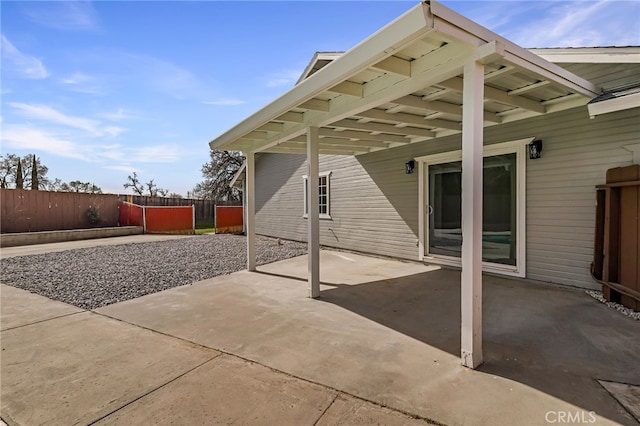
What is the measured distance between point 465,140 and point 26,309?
231 inches

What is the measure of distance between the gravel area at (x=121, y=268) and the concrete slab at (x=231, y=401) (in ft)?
9.72

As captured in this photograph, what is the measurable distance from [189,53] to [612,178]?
809cm

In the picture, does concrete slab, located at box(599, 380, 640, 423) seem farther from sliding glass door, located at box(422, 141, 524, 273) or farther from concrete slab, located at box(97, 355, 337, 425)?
sliding glass door, located at box(422, 141, 524, 273)

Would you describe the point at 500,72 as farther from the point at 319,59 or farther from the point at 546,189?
the point at 319,59

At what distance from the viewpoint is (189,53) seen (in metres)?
6.83

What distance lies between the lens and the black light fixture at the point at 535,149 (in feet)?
15.9

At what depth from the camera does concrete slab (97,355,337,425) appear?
1.91m

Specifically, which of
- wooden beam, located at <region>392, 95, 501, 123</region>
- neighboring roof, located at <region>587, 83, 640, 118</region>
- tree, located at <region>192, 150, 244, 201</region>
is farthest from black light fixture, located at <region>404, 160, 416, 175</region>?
tree, located at <region>192, 150, 244, 201</region>

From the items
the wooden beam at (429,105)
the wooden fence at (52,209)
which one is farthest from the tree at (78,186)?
the wooden beam at (429,105)

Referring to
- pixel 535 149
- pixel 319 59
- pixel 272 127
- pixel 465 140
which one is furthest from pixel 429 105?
pixel 319 59

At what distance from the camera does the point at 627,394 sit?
6.75 ft

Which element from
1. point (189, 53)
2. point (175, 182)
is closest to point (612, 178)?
point (189, 53)

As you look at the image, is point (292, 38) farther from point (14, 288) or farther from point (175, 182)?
point (175, 182)

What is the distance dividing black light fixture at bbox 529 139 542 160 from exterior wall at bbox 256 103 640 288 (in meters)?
0.07
